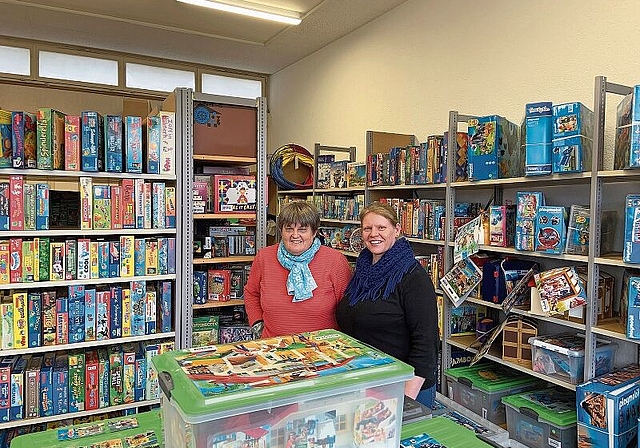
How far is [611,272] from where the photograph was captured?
8.76 feet

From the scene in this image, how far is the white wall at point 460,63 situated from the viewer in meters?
2.79

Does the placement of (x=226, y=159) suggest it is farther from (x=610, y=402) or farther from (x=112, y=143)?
(x=610, y=402)

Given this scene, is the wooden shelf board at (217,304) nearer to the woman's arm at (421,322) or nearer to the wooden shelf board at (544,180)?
the woman's arm at (421,322)

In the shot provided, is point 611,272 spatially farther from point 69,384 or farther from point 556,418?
point 69,384

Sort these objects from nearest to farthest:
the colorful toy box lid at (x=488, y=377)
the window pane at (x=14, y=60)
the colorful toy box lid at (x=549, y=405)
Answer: the colorful toy box lid at (x=549, y=405) < the colorful toy box lid at (x=488, y=377) < the window pane at (x=14, y=60)

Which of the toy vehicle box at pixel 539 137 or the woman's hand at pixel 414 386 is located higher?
the toy vehicle box at pixel 539 137

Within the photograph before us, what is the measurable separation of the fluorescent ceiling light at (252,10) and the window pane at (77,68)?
2203 millimetres

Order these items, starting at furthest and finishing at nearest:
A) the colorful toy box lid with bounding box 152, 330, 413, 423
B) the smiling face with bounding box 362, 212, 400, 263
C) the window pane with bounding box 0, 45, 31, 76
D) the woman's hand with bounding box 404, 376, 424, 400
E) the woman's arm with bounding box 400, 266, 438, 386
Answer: the window pane with bounding box 0, 45, 31, 76
the smiling face with bounding box 362, 212, 400, 263
the woman's arm with bounding box 400, 266, 438, 386
the woman's hand with bounding box 404, 376, 424, 400
the colorful toy box lid with bounding box 152, 330, 413, 423

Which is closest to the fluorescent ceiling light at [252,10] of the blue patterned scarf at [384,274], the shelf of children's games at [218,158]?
the shelf of children's games at [218,158]

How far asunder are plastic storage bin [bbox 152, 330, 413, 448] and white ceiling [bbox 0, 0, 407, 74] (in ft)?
12.9

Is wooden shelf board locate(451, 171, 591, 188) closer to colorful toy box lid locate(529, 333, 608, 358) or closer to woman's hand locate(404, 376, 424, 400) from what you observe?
colorful toy box lid locate(529, 333, 608, 358)

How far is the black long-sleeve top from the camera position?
1.96 metres

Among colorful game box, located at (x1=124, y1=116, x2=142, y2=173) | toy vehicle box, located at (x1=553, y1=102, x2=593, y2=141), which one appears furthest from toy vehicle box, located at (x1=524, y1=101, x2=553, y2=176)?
colorful game box, located at (x1=124, y1=116, x2=142, y2=173)

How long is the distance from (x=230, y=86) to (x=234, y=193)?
4.27m
